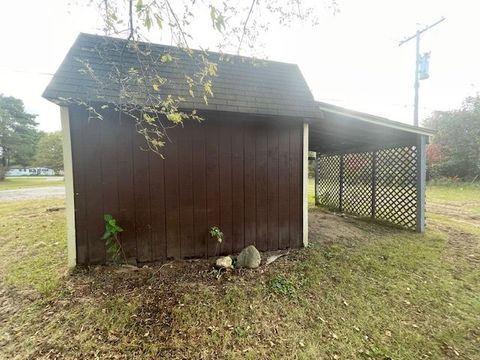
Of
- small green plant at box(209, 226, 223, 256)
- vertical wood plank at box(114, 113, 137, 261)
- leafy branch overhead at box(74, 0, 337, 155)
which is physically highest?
leafy branch overhead at box(74, 0, 337, 155)

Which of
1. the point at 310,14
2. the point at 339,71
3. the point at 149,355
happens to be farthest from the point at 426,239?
the point at 339,71

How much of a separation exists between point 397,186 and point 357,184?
1340 millimetres

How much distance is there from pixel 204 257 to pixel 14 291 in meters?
2.31

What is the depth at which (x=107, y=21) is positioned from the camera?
77.9 inches

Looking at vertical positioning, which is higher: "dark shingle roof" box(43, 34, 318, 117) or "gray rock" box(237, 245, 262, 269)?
"dark shingle roof" box(43, 34, 318, 117)

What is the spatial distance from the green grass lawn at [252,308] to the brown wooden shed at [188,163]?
511 mm

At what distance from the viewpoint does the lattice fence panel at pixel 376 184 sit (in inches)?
213

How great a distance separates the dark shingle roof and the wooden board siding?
0.30m

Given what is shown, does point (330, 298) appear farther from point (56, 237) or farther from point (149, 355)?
point (56, 237)

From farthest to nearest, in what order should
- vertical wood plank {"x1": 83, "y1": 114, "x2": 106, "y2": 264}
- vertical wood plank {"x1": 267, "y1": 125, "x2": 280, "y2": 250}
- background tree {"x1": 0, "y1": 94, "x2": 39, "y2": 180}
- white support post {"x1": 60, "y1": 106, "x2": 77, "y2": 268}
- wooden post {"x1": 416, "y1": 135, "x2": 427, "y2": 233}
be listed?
background tree {"x1": 0, "y1": 94, "x2": 39, "y2": 180} < wooden post {"x1": 416, "y1": 135, "x2": 427, "y2": 233} < vertical wood plank {"x1": 267, "y1": 125, "x2": 280, "y2": 250} < vertical wood plank {"x1": 83, "y1": 114, "x2": 106, "y2": 264} < white support post {"x1": 60, "y1": 106, "x2": 77, "y2": 268}

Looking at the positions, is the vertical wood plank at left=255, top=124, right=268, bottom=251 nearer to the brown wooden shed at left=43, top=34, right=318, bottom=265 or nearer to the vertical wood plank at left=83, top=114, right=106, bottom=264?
the brown wooden shed at left=43, top=34, right=318, bottom=265

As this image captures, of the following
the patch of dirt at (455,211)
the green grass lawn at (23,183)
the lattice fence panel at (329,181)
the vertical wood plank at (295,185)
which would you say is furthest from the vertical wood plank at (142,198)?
the green grass lawn at (23,183)

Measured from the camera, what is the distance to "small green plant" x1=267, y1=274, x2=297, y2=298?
2.77 meters

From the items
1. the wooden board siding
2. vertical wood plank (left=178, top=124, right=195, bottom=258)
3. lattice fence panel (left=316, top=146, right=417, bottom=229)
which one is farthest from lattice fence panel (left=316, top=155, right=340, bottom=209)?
vertical wood plank (left=178, top=124, right=195, bottom=258)
